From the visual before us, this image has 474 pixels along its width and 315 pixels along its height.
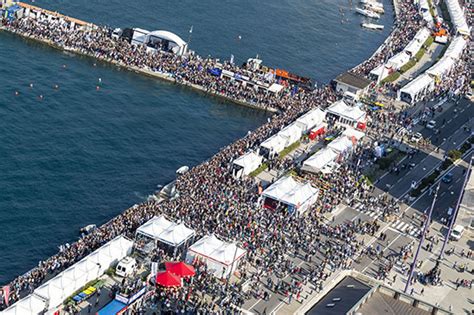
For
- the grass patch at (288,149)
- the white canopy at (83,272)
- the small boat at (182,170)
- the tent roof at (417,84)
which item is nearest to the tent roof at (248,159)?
the grass patch at (288,149)

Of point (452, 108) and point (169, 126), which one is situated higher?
point (452, 108)

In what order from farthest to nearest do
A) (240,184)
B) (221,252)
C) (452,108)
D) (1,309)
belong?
(452,108)
(240,184)
(221,252)
(1,309)

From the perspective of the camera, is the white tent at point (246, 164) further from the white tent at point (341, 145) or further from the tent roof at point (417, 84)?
the tent roof at point (417, 84)

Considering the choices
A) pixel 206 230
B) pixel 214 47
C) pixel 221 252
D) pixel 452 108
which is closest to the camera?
pixel 221 252

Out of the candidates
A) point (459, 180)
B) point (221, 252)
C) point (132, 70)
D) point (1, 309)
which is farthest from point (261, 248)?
point (132, 70)

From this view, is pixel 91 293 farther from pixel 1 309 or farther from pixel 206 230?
pixel 206 230

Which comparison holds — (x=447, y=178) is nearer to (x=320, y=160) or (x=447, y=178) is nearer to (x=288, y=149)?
(x=320, y=160)

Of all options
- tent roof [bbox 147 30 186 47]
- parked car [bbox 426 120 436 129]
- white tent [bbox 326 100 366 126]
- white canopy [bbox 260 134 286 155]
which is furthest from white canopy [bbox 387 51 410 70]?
white canopy [bbox 260 134 286 155]
